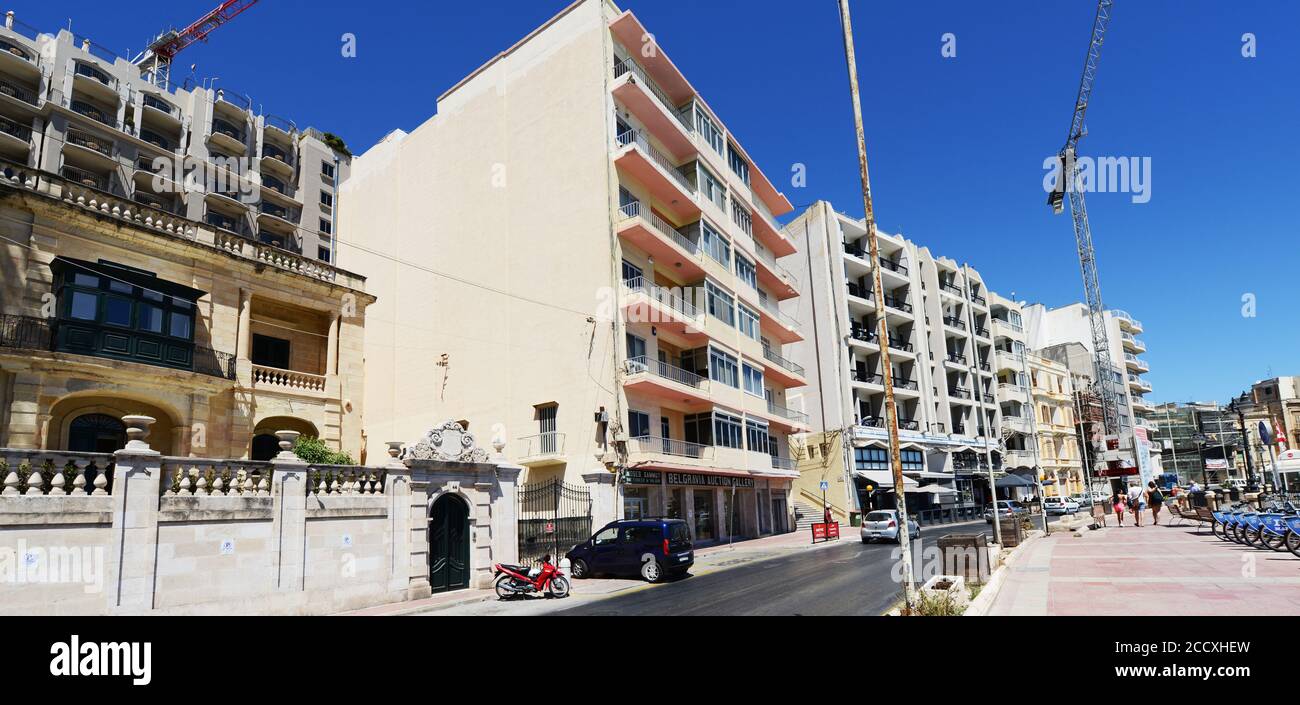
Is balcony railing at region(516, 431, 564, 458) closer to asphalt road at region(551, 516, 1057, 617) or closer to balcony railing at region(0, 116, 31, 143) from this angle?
asphalt road at region(551, 516, 1057, 617)

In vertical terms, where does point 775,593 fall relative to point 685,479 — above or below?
below

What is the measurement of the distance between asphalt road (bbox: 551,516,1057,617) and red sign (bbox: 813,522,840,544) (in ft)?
36.5

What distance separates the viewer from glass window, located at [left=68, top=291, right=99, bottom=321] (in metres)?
18.1

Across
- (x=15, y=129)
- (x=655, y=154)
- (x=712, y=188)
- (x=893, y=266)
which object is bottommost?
(x=712, y=188)

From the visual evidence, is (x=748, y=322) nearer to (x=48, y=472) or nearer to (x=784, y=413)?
(x=784, y=413)

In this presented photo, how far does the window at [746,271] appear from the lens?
125ft

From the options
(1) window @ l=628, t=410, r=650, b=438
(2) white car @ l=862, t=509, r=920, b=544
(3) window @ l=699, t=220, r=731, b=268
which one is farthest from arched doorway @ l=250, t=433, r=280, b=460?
(2) white car @ l=862, t=509, r=920, b=544

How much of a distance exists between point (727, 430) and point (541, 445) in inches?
369

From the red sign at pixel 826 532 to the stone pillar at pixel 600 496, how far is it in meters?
11.4

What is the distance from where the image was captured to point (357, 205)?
40.4 m

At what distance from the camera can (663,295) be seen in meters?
30.7

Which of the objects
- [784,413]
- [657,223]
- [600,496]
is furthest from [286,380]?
[784,413]
